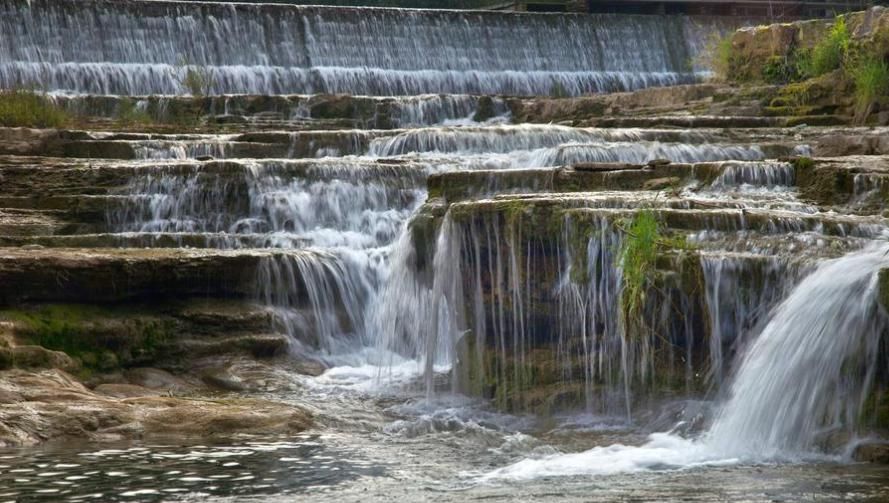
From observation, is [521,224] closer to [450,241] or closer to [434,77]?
[450,241]

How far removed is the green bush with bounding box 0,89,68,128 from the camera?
16969mm

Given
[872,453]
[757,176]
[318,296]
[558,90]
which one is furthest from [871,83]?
[872,453]

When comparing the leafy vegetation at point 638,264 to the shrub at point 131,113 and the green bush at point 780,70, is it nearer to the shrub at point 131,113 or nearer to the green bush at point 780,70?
the shrub at point 131,113

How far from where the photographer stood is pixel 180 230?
557 inches

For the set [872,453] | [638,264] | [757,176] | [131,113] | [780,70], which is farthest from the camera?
[780,70]

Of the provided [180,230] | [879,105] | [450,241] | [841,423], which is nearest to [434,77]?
[879,105]

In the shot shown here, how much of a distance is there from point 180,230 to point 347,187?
1626 mm

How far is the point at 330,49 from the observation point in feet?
79.0

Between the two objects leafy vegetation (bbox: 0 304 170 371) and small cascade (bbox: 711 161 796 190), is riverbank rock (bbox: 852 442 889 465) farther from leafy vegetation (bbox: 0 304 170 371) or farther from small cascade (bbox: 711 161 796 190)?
leafy vegetation (bbox: 0 304 170 371)

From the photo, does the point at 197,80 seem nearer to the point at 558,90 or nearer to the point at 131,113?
the point at 131,113

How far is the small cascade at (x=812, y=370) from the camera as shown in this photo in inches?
314

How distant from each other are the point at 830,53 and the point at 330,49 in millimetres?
8535

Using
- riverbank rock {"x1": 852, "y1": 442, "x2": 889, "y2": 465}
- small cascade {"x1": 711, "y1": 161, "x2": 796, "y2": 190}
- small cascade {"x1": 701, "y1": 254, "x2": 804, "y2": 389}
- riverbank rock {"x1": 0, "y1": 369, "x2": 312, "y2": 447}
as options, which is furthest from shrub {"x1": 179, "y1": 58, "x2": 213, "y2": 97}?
riverbank rock {"x1": 852, "y1": 442, "x2": 889, "y2": 465}

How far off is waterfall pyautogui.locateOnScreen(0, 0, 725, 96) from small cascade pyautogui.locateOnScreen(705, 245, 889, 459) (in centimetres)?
1452
